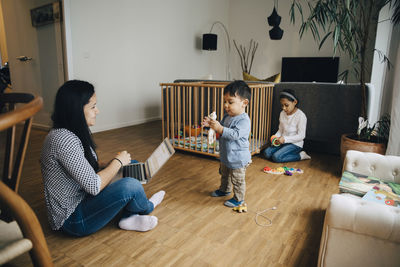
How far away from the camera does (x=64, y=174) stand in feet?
4.06

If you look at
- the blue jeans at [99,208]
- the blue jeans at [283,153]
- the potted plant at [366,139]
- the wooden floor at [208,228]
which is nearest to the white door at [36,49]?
the wooden floor at [208,228]

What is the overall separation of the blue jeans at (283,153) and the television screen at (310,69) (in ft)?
11.0

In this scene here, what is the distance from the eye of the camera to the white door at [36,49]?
359 cm

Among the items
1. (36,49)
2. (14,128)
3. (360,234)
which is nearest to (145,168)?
(14,128)

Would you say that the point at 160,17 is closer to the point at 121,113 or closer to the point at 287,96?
the point at 121,113

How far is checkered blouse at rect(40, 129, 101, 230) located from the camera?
3.79 ft

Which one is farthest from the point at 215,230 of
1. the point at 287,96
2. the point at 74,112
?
the point at 287,96

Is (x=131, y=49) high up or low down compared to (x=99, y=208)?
up

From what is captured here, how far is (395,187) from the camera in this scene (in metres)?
1.39

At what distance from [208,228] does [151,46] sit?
150 inches

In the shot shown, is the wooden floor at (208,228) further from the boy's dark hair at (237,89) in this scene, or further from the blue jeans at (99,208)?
the boy's dark hair at (237,89)

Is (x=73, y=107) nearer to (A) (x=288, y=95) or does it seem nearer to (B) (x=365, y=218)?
(B) (x=365, y=218)

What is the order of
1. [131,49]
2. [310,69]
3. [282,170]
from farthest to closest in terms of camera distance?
[310,69], [131,49], [282,170]

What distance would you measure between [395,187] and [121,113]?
3696mm
